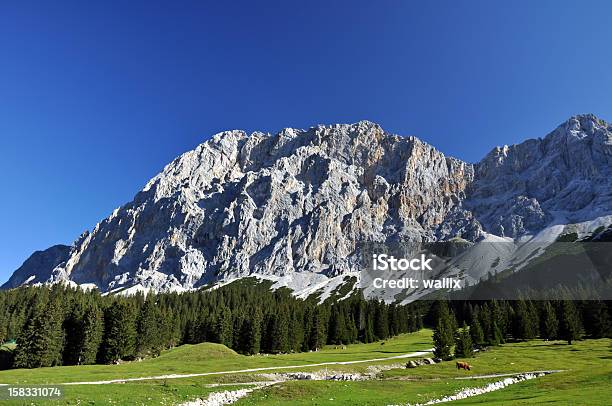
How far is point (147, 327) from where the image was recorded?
332 ft

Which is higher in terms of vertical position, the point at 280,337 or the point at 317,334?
the point at 280,337

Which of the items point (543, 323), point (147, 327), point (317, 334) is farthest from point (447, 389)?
point (543, 323)

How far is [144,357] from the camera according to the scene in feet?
323

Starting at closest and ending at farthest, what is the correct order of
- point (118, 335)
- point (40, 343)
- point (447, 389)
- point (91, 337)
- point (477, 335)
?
1. point (447, 389)
2. point (40, 343)
3. point (91, 337)
4. point (118, 335)
5. point (477, 335)

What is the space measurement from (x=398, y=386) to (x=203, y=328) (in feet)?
324

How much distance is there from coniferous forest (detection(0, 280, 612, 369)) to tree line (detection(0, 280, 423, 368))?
0.23 m

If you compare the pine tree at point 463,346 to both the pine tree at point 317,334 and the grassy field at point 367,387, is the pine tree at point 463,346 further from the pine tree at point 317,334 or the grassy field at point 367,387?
the pine tree at point 317,334

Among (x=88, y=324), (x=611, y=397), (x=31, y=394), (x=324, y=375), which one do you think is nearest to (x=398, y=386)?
(x=324, y=375)

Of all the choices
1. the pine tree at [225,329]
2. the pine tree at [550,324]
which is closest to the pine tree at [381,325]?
the pine tree at [550,324]

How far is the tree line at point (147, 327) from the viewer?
83.8m

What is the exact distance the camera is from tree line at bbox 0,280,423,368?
83.8m

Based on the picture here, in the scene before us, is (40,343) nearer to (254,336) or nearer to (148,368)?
(148,368)

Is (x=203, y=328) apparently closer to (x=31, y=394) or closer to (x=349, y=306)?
(x=349, y=306)

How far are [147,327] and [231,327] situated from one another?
105 ft
